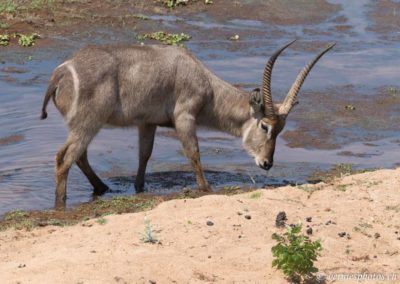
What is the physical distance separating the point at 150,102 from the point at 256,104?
1138mm

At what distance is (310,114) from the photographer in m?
13.2

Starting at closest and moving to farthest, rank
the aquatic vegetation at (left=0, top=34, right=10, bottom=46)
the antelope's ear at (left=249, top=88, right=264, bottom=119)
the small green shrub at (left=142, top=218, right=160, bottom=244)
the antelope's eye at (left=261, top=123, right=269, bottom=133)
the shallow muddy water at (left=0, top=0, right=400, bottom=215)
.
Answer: the small green shrub at (left=142, top=218, right=160, bottom=244) → the antelope's ear at (left=249, top=88, right=264, bottom=119) → the antelope's eye at (left=261, top=123, right=269, bottom=133) → the shallow muddy water at (left=0, top=0, right=400, bottom=215) → the aquatic vegetation at (left=0, top=34, right=10, bottom=46)

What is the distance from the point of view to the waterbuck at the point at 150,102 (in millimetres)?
9086

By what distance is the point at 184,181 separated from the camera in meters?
10.1

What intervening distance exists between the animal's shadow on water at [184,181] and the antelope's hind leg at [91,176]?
5.0 inches

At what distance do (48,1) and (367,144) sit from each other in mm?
7990

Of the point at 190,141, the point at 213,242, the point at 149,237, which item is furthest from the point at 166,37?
the point at 149,237

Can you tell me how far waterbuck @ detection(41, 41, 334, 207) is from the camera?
9086mm

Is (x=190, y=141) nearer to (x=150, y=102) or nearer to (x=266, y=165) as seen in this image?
(x=150, y=102)

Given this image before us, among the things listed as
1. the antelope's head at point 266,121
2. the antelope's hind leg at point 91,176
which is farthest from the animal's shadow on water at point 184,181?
the antelope's head at point 266,121

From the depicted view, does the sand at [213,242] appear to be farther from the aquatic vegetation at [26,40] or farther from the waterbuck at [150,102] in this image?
the aquatic vegetation at [26,40]

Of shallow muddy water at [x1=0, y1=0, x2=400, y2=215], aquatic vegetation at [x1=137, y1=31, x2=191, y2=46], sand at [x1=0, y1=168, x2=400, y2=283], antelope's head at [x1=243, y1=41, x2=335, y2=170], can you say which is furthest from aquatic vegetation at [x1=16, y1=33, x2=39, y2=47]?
sand at [x1=0, y1=168, x2=400, y2=283]

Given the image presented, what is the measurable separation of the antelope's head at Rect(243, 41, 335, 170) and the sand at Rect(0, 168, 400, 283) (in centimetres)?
140

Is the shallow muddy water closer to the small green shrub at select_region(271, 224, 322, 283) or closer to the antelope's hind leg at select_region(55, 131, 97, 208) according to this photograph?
the antelope's hind leg at select_region(55, 131, 97, 208)
